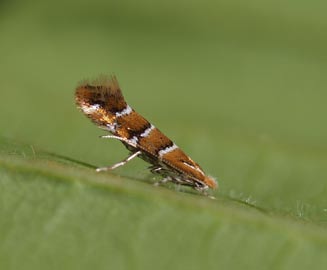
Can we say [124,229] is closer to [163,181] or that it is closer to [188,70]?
[163,181]

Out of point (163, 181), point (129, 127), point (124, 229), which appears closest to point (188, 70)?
point (129, 127)

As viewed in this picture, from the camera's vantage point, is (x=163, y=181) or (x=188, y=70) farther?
(x=188, y=70)

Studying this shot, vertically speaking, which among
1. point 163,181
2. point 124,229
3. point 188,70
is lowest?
point 124,229

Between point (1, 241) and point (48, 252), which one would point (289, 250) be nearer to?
point (48, 252)

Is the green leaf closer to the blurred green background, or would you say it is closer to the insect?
the insect

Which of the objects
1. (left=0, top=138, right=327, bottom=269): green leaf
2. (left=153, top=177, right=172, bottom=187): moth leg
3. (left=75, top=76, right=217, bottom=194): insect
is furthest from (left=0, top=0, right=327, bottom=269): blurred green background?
(left=0, top=138, right=327, bottom=269): green leaf
